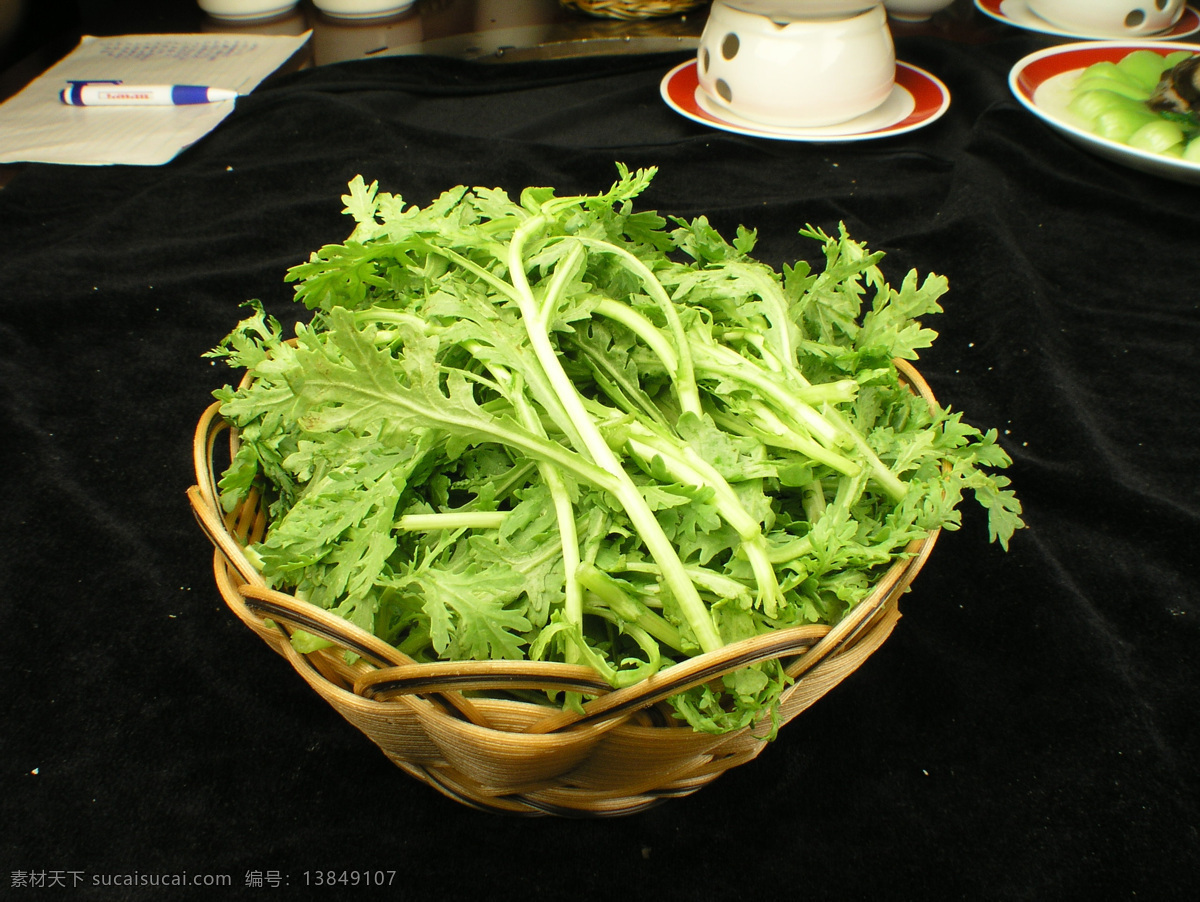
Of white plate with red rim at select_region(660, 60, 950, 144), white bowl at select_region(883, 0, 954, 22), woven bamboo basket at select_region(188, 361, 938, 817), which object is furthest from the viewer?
white bowl at select_region(883, 0, 954, 22)

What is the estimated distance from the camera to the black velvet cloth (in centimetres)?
40

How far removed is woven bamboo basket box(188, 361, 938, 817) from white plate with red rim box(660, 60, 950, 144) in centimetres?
64

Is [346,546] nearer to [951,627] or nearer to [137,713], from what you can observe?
[137,713]

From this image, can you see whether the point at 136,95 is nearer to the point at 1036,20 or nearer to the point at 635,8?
the point at 635,8

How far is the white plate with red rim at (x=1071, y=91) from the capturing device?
29.9 inches

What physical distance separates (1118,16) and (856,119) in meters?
0.46

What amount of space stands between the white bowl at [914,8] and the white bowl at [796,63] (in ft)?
1.42

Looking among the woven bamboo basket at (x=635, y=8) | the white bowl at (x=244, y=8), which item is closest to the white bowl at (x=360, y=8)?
the white bowl at (x=244, y=8)

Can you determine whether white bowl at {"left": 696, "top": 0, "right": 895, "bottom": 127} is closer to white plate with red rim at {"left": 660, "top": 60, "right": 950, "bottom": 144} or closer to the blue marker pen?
white plate with red rim at {"left": 660, "top": 60, "right": 950, "bottom": 144}

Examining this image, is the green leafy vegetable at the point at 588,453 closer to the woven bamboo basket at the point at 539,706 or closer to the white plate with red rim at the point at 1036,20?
the woven bamboo basket at the point at 539,706

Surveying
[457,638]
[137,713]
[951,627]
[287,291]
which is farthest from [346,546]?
[287,291]

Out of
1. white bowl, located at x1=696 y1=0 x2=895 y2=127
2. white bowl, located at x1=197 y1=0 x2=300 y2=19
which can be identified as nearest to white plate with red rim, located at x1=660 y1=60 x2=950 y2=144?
white bowl, located at x1=696 y1=0 x2=895 y2=127

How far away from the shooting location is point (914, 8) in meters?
1.20

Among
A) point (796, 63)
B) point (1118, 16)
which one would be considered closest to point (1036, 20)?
point (1118, 16)
